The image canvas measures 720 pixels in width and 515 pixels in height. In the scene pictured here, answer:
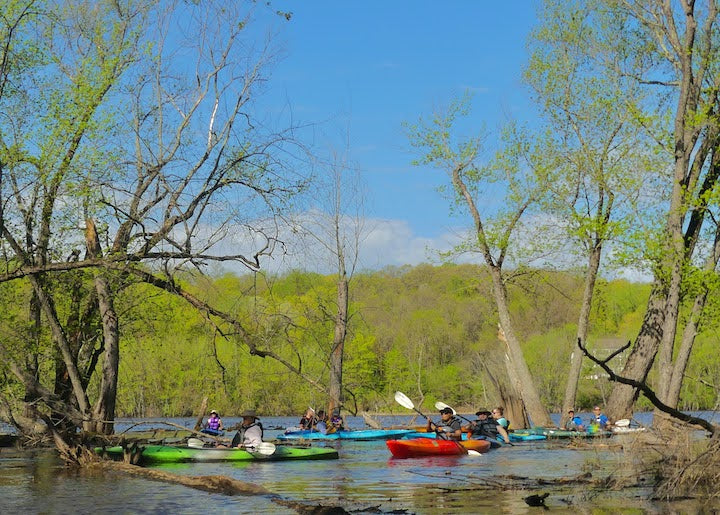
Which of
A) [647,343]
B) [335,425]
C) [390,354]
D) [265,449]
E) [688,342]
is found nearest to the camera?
[265,449]

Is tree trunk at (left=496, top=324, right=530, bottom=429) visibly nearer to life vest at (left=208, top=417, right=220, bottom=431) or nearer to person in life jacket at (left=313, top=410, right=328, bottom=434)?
person in life jacket at (left=313, top=410, right=328, bottom=434)

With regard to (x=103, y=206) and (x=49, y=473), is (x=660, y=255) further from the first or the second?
(x=49, y=473)

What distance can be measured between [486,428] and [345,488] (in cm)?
992

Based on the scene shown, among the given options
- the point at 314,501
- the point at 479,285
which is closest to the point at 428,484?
the point at 314,501

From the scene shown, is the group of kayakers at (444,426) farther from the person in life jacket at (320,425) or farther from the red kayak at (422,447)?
the red kayak at (422,447)

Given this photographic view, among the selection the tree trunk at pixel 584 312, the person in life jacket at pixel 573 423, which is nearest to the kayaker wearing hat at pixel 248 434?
the person in life jacket at pixel 573 423

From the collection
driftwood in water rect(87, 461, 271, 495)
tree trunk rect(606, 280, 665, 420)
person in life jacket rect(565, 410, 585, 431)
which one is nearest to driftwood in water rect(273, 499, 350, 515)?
driftwood in water rect(87, 461, 271, 495)

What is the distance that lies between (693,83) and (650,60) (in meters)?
3.85

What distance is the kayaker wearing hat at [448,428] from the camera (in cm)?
2094

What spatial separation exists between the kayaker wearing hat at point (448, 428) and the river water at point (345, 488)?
0.53 meters

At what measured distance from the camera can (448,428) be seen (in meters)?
21.6

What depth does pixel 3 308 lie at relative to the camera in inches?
842

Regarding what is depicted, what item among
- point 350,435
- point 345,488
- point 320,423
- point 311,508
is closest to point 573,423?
point 350,435

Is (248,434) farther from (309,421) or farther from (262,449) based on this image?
(309,421)
